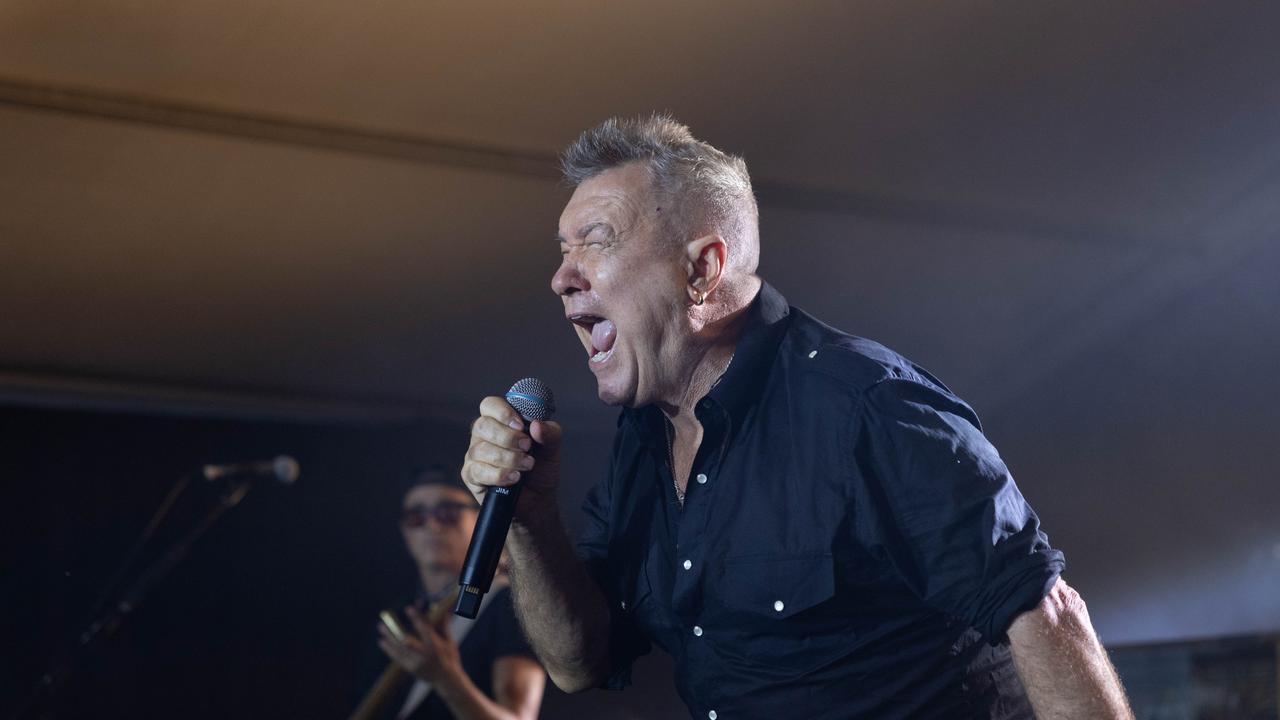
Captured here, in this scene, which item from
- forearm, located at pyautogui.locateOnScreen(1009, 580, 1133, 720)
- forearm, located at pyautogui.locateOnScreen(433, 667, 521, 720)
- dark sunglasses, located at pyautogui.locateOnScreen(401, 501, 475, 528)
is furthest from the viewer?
dark sunglasses, located at pyautogui.locateOnScreen(401, 501, 475, 528)

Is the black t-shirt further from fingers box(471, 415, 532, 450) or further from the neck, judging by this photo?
fingers box(471, 415, 532, 450)

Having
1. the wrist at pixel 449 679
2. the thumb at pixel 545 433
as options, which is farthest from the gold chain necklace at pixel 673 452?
the wrist at pixel 449 679

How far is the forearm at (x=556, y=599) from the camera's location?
61.9 inches

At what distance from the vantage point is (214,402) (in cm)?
503

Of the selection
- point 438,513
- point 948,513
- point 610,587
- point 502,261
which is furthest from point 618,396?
point 438,513

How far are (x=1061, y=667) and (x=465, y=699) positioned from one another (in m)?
2.52

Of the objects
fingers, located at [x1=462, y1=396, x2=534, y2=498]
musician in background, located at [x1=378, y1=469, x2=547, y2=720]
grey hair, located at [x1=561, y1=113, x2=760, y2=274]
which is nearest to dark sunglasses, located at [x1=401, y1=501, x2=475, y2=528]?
musician in background, located at [x1=378, y1=469, x2=547, y2=720]

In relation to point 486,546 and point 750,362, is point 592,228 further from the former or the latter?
point 486,546

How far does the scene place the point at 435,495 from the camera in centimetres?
430

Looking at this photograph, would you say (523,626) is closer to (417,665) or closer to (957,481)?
(957,481)

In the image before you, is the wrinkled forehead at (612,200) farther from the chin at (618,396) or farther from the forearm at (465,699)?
the forearm at (465,699)

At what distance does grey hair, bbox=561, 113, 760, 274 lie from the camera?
1.61m

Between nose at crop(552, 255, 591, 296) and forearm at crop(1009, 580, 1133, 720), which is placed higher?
nose at crop(552, 255, 591, 296)

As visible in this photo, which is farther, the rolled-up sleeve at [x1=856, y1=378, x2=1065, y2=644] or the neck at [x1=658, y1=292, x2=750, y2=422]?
the neck at [x1=658, y1=292, x2=750, y2=422]
